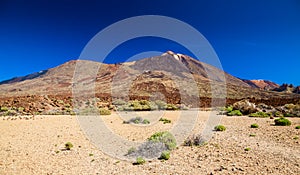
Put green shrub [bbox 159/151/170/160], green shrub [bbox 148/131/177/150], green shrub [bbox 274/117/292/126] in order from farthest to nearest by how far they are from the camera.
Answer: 1. green shrub [bbox 274/117/292/126]
2. green shrub [bbox 148/131/177/150]
3. green shrub [bbox 159/151/170/160]

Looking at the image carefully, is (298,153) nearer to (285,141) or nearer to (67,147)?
(285,141)

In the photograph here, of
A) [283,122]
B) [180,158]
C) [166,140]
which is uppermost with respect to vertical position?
[283,122]

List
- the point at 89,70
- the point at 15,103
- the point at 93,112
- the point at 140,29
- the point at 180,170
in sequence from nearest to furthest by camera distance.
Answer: the point at 180,170 < the point at 140,29 < the point at 93,112 < the point at 15,103 < the point at 89,70

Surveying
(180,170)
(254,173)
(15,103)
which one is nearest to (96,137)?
(180,170)

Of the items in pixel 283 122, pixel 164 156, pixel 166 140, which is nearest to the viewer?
pixel 164 156

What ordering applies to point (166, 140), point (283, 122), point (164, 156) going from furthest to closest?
point (283, 122)
point (166, 140)
point (164, 156)

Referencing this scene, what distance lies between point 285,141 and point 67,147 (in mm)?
9057

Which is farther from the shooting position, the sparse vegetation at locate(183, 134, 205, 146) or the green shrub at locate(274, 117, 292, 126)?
the green shrub at locate(274, 117, 292, 126)

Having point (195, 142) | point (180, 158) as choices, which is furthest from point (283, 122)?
point (180, 158)

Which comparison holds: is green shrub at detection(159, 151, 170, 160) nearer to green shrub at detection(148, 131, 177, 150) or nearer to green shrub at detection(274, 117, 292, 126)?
green shrub at detection(148, 131, 177, 150)

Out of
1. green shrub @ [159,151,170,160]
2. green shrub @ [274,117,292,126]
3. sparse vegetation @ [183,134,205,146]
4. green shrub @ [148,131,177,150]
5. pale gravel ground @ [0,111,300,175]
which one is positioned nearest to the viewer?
pale gravel ground @ [0,111,300,175]

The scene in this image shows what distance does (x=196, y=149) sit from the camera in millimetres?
8711

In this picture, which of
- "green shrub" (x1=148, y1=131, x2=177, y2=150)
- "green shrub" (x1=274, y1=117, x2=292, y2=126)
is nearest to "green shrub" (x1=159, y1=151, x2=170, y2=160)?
"green shrub" (x1=148, y1=131, x2=177, y2=150)

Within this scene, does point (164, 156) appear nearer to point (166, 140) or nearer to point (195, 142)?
point (166, 140)
